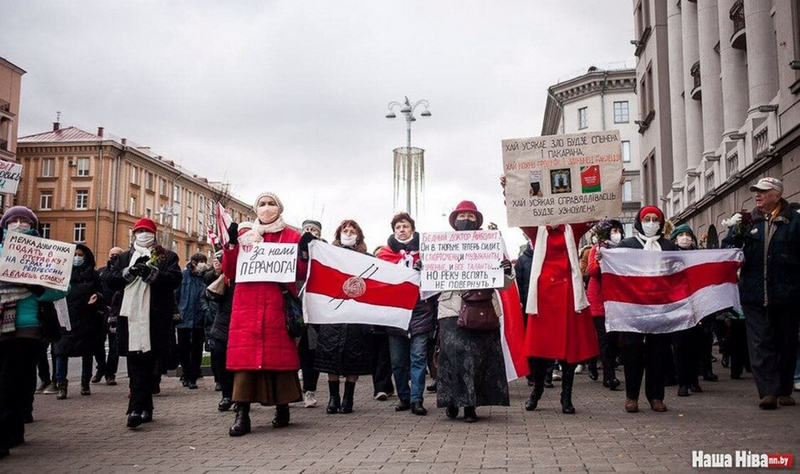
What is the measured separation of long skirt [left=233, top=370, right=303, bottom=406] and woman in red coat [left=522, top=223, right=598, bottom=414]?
259 centimetres

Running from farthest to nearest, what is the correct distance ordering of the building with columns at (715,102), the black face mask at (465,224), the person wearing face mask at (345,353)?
the building with columns at (715,102)
the person wearing face mask at (345,353)
the black face mask at (465,224)

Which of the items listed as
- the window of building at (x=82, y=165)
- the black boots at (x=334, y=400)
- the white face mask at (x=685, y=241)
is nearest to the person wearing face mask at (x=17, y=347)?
the black boots at (x=334, y=400)

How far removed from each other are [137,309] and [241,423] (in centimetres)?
187

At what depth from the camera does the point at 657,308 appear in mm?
8977

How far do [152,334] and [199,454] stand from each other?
2250 mm

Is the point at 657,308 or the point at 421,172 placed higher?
the point at 421,172

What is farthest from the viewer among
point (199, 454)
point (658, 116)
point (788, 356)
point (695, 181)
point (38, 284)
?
point (658, 116)

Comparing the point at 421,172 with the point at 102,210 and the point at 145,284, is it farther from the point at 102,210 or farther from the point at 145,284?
the point at 102,210

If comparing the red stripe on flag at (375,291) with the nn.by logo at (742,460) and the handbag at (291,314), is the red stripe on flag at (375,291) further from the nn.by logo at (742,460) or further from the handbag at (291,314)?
the nn.by logo at (742,460)

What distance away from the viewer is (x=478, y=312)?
8.34m

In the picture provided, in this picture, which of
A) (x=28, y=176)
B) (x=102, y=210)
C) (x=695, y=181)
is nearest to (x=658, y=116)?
(x=695, y=181)

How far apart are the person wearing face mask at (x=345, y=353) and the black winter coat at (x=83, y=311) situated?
441cm

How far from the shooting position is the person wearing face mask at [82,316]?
39.4 ft

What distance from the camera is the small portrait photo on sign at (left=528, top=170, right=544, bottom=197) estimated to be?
29.3 ft
